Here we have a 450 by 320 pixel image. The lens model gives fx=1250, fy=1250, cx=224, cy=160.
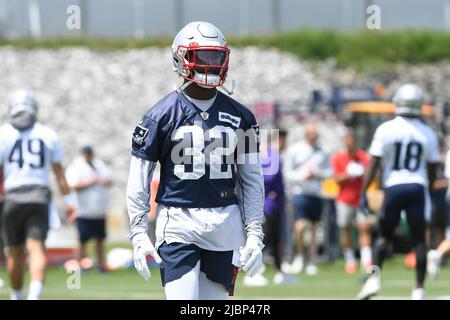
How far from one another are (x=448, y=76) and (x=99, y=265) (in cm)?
3412

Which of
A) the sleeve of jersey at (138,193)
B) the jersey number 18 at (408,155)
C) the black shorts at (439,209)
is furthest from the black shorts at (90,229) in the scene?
the sleeve of jersey at (138,193)

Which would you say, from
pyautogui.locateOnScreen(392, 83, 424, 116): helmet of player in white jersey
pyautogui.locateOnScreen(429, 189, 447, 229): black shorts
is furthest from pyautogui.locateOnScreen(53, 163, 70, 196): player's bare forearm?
pyautogui.locateOnScreen(429, 189, 447, 229): black shorts

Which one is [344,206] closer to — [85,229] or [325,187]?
[325,187]

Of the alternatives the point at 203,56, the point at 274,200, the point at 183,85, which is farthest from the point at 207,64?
the point at 274,200

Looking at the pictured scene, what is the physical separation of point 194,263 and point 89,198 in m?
12.6

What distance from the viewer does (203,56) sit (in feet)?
23.5

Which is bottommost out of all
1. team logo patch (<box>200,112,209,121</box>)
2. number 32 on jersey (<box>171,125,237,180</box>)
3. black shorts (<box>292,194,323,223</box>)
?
black shorts (<box>292,194,323,223</box>)

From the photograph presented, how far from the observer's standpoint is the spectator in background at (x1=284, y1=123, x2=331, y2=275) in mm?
18688

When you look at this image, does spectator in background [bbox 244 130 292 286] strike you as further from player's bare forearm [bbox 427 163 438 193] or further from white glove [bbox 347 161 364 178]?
player's bare forearm [bbox 427 163 438 193]

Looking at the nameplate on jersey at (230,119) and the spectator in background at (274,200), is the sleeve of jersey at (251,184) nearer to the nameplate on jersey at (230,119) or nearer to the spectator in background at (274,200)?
the nameplate on jersey at (230,119)

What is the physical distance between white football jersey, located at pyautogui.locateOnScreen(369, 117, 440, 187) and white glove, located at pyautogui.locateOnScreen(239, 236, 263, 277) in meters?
5.10

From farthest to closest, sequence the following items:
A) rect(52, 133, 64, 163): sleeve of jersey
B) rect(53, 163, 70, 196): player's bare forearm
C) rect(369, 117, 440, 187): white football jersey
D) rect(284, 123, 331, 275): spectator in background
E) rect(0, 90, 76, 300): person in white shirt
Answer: rect(284, 123, 331, 275): spectator in background → rect(369, 117, 440, 187): white football jersey → rect(53, 163, 70, 196): player's bare forearm → rect(52, 133, 64, 163): sleeve of jersey → rect(0, 90, 76, 300): person in white shirt

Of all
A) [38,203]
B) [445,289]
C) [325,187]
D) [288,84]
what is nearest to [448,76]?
[288,84]

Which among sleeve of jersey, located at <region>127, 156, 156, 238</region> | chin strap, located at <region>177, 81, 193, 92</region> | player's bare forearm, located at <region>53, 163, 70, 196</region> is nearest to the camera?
sleeve of jersey, located at <region>127, 156, 156, 238</region>
